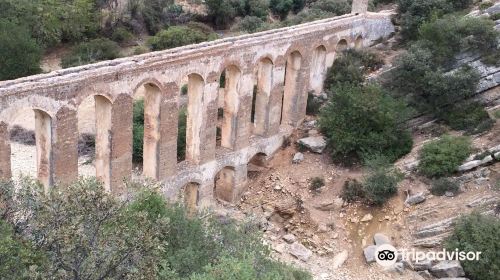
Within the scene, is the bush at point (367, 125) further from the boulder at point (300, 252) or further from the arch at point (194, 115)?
the arch at point (194, 115)

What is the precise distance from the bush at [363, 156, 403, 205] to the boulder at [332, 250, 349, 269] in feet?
9.20

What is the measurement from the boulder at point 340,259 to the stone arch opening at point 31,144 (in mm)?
10574

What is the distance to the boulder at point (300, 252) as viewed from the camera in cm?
2172

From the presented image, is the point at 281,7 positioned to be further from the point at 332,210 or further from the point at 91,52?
the point at 332,210

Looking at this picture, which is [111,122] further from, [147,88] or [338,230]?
[338,230]

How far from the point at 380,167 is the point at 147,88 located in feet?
32.8

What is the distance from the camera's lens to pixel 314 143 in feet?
88.7

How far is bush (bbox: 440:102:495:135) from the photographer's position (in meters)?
24.9

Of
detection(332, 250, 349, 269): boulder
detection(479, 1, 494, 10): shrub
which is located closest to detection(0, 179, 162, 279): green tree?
detection(332, 250, 349, 269): boulder

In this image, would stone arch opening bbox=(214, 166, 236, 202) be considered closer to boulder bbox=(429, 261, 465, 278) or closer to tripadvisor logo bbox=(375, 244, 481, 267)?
tripadvisor logo bbox=(375, 244, 481, 267)

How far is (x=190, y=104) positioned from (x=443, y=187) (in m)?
10.6

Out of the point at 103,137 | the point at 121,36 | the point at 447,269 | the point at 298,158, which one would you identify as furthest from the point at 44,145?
the point at 121,36

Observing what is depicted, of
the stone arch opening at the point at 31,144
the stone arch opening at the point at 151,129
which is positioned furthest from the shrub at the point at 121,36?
the stone arch opening at the point at 151,129

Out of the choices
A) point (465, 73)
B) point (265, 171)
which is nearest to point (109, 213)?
point (265, 171)
